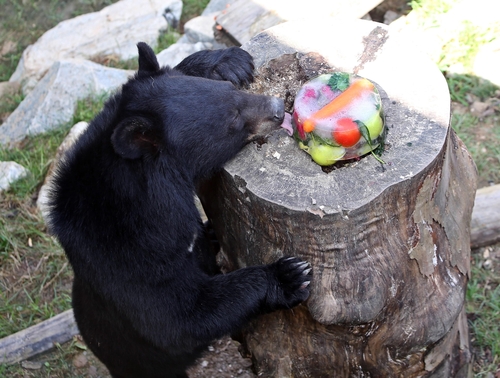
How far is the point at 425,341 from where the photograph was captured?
307cm

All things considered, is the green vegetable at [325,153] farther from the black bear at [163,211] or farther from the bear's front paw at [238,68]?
the bear's front paw at [238,68]

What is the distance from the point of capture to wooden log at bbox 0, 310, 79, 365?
13.9ft

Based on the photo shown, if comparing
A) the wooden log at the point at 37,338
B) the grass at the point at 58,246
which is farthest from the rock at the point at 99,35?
the wooden log at the point at 37,338

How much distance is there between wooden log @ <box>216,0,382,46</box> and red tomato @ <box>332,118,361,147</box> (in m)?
3.09

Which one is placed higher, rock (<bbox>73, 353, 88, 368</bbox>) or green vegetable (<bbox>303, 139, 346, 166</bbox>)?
green vegetable (<bbox>303, 139, 346, 166</bbox>)

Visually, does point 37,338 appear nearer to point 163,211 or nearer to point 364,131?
point 163,211

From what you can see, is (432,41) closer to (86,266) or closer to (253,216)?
(253,216)

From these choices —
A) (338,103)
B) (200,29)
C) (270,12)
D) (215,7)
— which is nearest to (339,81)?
(338,103)

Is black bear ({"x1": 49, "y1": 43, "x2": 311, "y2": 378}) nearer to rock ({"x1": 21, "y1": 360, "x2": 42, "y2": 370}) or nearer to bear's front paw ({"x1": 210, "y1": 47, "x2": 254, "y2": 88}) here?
bear's front paw ({"x1": 210, "y1": 47, "x2": 254, "y2": 88})

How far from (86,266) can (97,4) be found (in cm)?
639

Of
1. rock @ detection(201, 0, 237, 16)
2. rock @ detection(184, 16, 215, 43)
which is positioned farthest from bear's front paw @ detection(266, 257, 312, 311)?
rock @ detection(201, 0, 237, 16)

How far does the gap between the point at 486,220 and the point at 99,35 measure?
5224mm

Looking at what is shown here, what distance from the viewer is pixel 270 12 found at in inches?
233

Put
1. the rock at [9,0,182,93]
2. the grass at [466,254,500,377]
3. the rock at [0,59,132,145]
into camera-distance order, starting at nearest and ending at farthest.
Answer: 1. the grass at [466,254,500,377]
2. the rock at [0,59,132,145]
3. the rock at [9,0,182,93]
